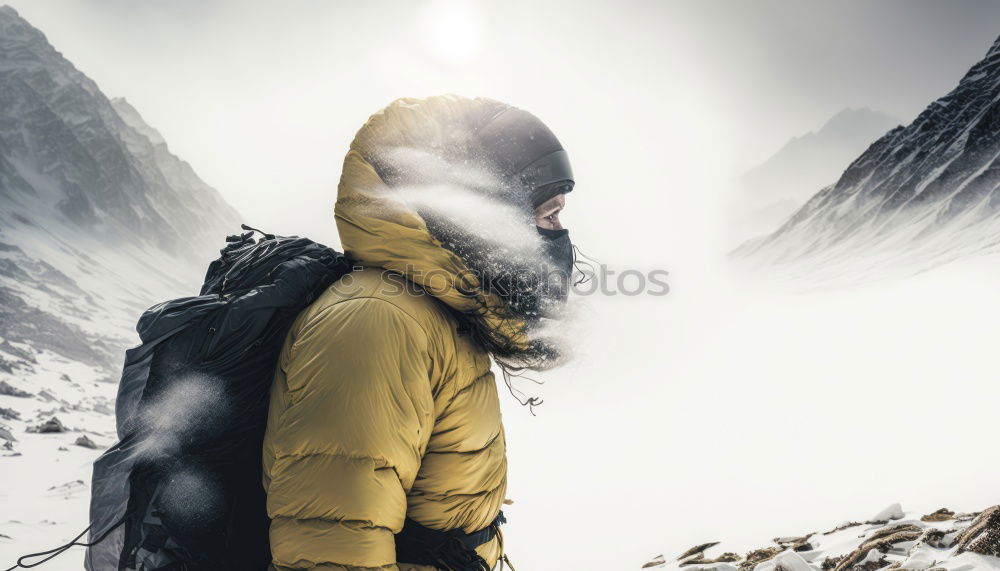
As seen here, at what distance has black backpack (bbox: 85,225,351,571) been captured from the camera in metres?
1.23

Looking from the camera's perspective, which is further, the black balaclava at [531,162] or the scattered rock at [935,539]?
the scattered rock at [935,539]

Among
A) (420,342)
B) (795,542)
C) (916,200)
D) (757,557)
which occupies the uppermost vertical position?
(916,200)

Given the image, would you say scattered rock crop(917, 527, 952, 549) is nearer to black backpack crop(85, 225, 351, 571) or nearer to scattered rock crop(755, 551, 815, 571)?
scattered rock crop(755, 551, 815, 571)

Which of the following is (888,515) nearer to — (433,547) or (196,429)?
(433,547)

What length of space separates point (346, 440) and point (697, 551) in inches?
198

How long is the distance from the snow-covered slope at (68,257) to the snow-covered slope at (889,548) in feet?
20.9

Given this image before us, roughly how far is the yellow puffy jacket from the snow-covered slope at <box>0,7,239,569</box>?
6.10m

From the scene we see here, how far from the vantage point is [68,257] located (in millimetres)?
84750

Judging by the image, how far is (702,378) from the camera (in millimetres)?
15383

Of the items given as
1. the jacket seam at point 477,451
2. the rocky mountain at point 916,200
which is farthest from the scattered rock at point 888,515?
the rocky mountain at point 916,200

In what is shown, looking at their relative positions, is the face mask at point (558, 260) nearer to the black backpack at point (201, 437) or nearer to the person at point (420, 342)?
the person at point (420, 342)

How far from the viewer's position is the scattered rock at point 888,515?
4285mm

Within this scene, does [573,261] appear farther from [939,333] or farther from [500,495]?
[939,333]

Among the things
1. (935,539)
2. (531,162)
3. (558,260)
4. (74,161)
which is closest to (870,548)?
(935,539)
